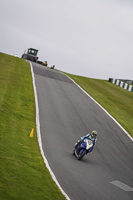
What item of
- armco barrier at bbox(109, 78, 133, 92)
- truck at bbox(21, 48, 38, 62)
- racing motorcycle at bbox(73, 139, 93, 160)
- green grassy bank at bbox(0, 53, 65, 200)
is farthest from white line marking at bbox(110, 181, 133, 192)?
truck at bbox(21, 48, 38, 62)

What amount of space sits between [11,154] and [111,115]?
53.0 feet

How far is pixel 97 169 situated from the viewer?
49.6 ft

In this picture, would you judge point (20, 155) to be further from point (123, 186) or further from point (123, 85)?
point (123, 85)

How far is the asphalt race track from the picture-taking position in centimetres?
1262

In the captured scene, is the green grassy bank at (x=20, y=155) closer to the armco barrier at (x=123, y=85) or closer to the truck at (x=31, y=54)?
the armco barrier at (x=123, y=85)

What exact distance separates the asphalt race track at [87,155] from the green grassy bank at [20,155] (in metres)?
0.64

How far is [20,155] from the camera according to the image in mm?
13812

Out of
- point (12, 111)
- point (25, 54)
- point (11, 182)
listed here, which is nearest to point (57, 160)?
point (11, 182)

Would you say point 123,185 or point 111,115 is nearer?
point 123,185

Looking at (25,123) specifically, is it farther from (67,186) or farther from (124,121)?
(124,121)

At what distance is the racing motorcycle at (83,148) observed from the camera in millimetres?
15891

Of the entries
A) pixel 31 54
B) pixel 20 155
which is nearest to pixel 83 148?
pixel 20 155

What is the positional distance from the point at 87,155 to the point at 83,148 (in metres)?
1.51

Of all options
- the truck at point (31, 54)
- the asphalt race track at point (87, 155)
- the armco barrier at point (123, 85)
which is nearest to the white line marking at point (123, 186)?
the asphalt race track at point (87, 155)
